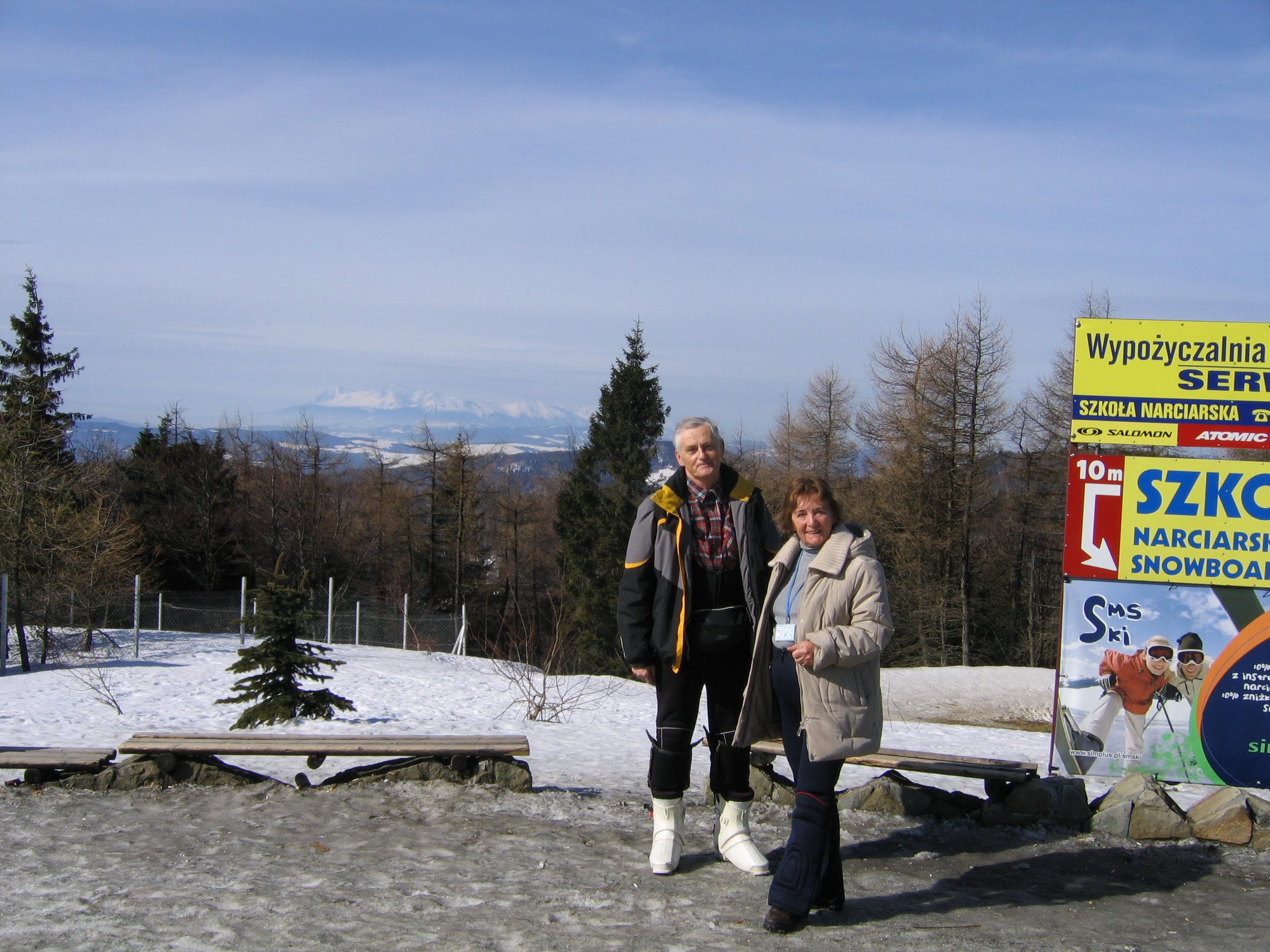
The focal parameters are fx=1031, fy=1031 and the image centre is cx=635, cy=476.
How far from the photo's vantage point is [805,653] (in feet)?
12.2

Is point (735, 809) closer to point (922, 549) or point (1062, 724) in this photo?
point (1062, 724)

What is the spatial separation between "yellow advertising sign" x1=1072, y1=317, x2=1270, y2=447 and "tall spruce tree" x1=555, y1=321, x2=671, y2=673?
3318 centimetres

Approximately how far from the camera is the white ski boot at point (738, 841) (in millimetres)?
4418

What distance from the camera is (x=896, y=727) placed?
36.5 ft

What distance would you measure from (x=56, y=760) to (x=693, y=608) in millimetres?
3656

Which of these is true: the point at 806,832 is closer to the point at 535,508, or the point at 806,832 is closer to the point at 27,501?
the point at 27,501

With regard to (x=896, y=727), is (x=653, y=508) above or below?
above

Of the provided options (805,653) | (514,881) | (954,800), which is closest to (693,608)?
(805,653)

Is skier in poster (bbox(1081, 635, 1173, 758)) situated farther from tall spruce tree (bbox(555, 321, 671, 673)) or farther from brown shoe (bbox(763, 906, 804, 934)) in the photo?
tall spruce tree (bbox(555, 321, 671, 673))

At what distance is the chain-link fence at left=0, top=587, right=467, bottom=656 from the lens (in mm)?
22812

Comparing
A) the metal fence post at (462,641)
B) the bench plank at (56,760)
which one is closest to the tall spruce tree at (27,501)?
the metal fence post at (462,641)

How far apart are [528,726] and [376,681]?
768 cm

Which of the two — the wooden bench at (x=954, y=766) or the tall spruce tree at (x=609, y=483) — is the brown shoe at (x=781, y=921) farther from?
the tall spruce tree at (x=609, y=483)

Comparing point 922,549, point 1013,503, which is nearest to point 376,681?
point 922,549
